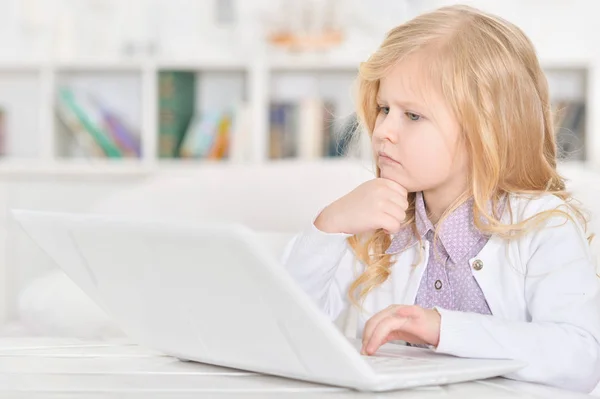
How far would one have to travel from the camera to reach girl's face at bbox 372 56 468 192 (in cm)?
108

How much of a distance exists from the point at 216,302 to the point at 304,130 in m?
2.55

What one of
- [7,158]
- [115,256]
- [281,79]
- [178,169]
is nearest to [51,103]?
[7,158]

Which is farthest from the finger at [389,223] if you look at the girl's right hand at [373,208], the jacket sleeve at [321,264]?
the jacket sleeve at [321,264]

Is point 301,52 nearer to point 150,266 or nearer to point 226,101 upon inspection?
point 226,101

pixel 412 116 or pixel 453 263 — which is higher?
pixel 412 116

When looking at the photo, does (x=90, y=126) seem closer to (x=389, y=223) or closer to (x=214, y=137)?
(x=214, y=137)

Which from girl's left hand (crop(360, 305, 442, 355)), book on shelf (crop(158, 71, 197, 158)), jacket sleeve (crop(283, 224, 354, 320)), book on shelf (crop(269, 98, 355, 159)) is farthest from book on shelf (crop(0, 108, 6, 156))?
girl's left hand (crop(360, 305, 442, 355))

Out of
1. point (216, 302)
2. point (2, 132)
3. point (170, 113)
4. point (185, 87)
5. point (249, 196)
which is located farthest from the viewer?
point (2, 132)

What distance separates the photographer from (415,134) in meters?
1.08

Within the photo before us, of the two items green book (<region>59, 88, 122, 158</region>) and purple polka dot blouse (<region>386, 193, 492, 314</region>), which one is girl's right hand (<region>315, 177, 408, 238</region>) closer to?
purple polka dot blouse (<region>386, 193, 492, 314</region>)

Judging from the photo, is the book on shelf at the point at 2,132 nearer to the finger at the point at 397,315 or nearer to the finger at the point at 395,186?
the finger at the point at 395,186

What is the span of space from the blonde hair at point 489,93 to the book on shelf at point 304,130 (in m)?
2.00

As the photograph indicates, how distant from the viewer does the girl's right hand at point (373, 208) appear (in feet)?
3.33

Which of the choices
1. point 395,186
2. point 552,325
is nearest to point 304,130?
point 395,186
